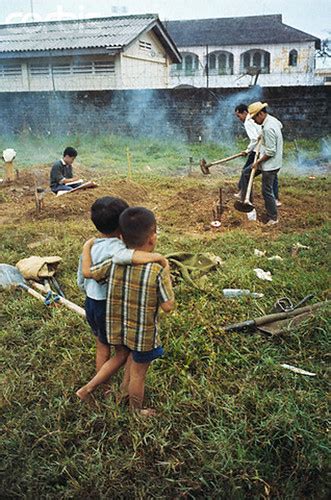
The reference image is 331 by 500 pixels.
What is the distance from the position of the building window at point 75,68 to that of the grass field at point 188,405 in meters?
12.8

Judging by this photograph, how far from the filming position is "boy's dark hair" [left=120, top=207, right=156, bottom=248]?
2137 mm

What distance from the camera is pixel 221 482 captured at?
2.07 meters

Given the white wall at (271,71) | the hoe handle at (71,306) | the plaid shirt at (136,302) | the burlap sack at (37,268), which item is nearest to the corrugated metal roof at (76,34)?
the white wall at (271,71)

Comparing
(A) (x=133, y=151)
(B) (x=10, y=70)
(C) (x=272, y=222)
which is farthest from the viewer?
(B) (x=10, y=70)

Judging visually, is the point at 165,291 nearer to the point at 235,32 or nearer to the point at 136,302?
the point at 136,302

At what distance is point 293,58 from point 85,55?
13.7m

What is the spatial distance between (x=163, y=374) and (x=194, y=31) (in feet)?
89.3

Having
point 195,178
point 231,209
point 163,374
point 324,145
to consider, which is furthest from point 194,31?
point 163,374

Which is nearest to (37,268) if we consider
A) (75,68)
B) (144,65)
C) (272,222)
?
(272,222)

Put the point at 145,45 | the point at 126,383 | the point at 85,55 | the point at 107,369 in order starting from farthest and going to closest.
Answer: the point at 145,45 < the point at 85,55 < the point at 126,383 < the point at 107,369

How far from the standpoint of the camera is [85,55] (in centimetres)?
1555

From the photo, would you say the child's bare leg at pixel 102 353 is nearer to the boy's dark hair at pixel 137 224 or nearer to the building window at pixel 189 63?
the boy's dark hair at pixel 137 224

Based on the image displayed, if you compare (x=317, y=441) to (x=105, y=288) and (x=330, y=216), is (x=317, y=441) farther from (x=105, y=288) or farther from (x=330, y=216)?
(x=330, y=216)

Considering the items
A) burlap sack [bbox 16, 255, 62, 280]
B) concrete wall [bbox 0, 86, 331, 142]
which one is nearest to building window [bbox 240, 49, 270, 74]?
concrete wall [bbox 0, 86, 331, 142]
